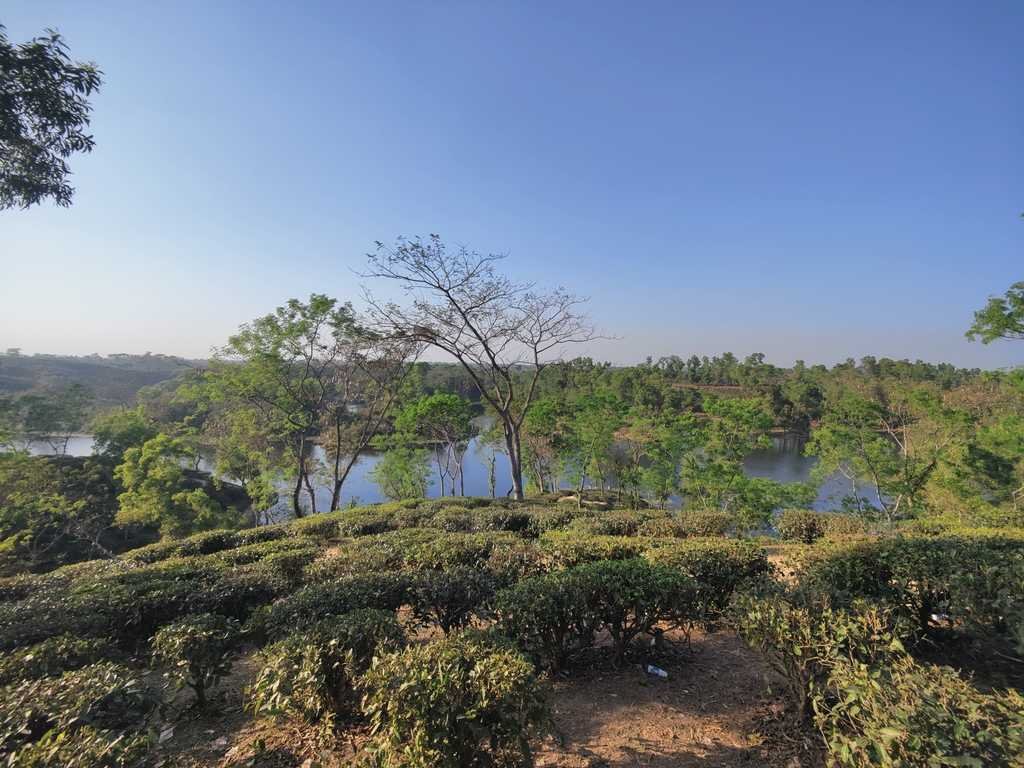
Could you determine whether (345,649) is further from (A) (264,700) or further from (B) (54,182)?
(B) (54,182)

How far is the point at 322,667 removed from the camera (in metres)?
2.83

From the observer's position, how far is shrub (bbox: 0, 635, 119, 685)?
9.71ft

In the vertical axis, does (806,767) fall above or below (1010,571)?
below

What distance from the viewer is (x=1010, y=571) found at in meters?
3.25

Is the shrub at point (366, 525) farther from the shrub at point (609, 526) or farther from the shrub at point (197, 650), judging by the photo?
the shrub at point (197, 650)

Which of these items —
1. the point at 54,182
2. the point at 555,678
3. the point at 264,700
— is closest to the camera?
the point at 264,700

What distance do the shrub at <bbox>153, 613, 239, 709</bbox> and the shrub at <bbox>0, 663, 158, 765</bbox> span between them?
599 mm

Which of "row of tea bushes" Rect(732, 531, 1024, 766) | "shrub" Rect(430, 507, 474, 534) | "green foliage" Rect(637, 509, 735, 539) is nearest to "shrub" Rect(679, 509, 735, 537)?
"green foliage" Rect(637, 509, 735, 539)

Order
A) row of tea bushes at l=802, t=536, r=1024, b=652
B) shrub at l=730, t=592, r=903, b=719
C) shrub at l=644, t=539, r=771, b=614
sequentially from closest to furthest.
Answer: shrub at l=730, t=592, r=903, b=719 < row of tea bushes at l=802, t=536, r=1024, b=652 < shrub at l=644, t=539, r=771, b=614

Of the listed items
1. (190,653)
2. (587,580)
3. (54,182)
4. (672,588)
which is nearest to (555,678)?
(587,580)

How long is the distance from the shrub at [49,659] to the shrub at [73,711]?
611 mm

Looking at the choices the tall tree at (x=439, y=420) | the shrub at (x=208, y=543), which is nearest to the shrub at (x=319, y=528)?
the shrub at (x=208, y=543)

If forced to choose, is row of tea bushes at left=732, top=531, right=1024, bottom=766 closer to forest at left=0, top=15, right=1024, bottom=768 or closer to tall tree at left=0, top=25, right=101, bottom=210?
forest at left=0, top=15, right=1024, bottom=768

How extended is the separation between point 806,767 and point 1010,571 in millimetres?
2278
